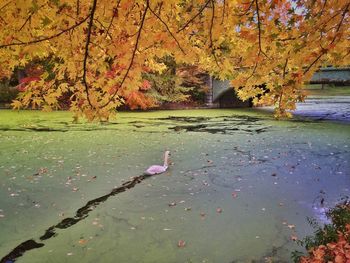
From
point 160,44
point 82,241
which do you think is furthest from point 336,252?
point 82,241

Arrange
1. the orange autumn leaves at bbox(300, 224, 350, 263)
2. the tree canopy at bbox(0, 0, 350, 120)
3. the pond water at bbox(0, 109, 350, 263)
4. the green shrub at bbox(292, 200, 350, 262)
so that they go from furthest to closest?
the pond water at bbox(0, 109, 350, 263)
the green shrub at bbox(292, 200, 350, 262)
the tree canopy at bbox(0, 0, 350, 120)
the orange autumn leaves at bbox(300, 224, 350, 263)

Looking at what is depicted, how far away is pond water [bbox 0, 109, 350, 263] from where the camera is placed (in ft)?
14.5

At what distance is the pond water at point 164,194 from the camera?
174 inches

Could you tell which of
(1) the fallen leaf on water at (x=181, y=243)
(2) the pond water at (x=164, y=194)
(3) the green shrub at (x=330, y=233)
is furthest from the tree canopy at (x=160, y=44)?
(1) the fallen leaf on water at (x=181, y=243)

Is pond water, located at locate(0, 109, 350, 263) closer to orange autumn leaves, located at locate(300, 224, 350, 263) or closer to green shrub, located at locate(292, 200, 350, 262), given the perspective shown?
green shrub, located at locate(292, 200, 350, 262)

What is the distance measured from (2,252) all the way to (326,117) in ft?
47.8

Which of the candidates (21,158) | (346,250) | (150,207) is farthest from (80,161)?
(346,250)

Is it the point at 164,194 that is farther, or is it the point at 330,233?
the point at 164,194

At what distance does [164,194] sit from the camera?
20.3 feet

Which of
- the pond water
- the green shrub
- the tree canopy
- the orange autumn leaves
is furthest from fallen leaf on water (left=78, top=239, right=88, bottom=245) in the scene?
the orange autumn leaves

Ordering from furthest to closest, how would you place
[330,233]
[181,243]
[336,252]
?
[181,243] → [330,233] → [336,252]

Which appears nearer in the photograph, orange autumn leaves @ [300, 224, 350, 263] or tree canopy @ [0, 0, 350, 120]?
orange autumn leaves @ [300, 224, 350, 263]

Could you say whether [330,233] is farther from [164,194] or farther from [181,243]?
[164,194]

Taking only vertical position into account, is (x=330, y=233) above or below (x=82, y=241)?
above
